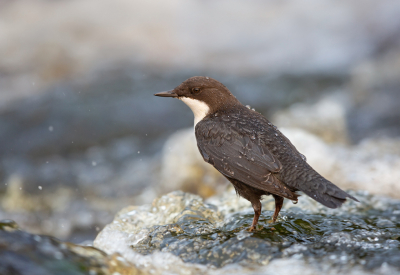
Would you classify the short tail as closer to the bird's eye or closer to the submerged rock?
the submerged rock

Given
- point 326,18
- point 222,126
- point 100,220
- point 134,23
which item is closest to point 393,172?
point 222,126

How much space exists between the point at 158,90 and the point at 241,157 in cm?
623

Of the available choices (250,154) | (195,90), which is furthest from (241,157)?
(195,90)

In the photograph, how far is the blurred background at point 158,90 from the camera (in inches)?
252

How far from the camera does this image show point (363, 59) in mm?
9812

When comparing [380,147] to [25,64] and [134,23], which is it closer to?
[134,23]

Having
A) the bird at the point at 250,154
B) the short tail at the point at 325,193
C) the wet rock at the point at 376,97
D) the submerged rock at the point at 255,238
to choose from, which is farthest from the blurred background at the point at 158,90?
the short tail at the point at 325,193

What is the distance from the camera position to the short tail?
2.89 metres

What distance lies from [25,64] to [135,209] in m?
7.17

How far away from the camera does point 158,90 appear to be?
30.9 ft

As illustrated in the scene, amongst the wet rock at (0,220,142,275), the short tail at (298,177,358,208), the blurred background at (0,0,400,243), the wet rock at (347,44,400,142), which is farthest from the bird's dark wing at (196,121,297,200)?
the wet rock at (347,44,400,142)

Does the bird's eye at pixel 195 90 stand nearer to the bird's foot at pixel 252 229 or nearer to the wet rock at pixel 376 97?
the bird's foot at pixel 252 229

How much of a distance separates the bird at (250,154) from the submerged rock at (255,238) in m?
0.34

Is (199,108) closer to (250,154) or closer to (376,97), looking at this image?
(250,154)
